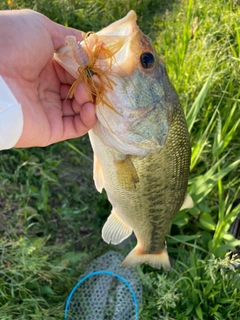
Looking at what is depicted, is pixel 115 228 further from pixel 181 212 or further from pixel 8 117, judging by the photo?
pixel 8 117

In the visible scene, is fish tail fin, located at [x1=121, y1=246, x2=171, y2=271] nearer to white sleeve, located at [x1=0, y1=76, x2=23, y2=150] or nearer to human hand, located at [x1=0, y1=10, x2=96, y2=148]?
human hand, located at [x1=0, y1=10, x2=96, y2=148]

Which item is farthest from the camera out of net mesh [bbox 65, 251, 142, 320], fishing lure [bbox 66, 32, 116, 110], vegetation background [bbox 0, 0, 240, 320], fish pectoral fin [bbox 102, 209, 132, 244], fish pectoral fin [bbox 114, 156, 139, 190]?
net mesh [bbox 65, 251, 142, 320]

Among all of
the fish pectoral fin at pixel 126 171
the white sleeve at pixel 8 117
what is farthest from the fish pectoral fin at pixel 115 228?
the white sleeve at pixel 8 117

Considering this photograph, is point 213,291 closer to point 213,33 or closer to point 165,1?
point 213,33

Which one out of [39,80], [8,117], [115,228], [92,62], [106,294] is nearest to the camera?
[92,62]

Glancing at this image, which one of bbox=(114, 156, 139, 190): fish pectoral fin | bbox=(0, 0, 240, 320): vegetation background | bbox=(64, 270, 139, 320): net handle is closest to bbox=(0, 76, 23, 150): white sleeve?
bbox=(114, 156, 139, 190): fish pectoral fin

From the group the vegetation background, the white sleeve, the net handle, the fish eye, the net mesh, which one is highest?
the fish eye

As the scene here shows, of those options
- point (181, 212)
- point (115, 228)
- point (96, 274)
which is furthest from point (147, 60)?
point (96, 274)
